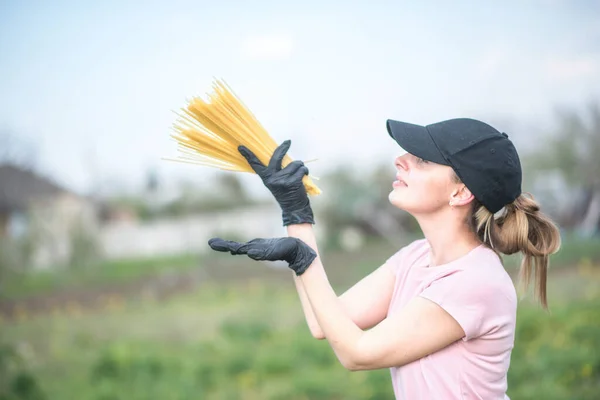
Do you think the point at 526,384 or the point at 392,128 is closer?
the point at 392,128

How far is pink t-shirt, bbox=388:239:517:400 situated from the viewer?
1.45m

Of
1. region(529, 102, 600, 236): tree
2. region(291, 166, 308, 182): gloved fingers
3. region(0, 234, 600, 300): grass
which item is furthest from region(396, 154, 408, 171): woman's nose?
region(529, 102, 600, 236): tree

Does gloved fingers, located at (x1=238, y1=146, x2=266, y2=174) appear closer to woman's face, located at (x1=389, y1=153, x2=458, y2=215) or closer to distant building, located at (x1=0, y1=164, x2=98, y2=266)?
woman's face, located at (x1=389, y1=153, x2=458, y2=215)

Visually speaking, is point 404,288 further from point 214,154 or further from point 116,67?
point 116,67

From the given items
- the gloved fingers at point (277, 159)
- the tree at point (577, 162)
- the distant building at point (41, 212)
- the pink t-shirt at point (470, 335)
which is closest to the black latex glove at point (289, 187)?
the gloved fingers at point (277, 159)

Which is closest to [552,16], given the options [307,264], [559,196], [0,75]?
[559,196]

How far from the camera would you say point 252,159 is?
5.49 feet

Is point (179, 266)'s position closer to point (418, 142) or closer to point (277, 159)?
point (277, 159)

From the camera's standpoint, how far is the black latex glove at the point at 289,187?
62.4 inches

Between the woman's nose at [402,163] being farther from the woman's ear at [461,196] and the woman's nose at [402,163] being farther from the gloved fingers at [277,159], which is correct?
the gloved fingers at [277,159]

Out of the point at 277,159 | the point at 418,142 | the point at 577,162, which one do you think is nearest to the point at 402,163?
the point at 418,142

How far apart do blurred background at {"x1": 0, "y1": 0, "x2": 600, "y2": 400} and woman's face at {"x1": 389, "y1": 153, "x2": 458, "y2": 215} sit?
216 centimetres

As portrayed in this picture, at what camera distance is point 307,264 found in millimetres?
1527

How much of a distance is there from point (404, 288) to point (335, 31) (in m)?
2.34
